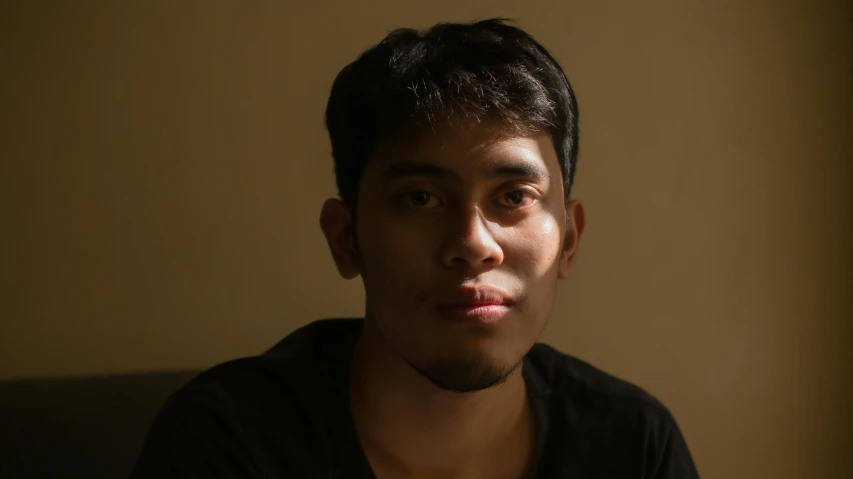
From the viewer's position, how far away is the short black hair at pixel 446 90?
36.4 inches

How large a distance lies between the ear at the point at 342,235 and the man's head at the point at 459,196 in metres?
0.03

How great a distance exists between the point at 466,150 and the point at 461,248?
0.11 metres

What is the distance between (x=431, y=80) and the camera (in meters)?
0.94

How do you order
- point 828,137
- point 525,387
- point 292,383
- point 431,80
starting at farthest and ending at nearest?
1. point 828,137
2. point 525,387
3. point 292,383
4. point 431,80

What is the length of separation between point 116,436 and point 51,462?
10 cm

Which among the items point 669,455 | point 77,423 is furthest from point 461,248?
point 77,423

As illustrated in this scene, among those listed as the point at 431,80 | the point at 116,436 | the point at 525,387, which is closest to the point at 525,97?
the point at 431,80

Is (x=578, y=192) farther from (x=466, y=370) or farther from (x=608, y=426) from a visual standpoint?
(x=466, y=370)

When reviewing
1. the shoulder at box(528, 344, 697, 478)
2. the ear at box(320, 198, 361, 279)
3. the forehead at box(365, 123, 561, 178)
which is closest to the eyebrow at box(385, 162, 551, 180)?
the forehead at box(365, 123, 561, 178)

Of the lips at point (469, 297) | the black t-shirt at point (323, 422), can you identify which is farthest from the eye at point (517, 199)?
the black t-shirt at point (323, 422)

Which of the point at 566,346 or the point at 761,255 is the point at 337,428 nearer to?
the point at 566,346

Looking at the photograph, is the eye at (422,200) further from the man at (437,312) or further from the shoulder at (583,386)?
the shoulder at (583,386)

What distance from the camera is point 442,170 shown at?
0.91 m

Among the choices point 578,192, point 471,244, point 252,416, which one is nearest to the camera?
point 471,244
